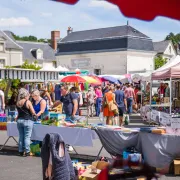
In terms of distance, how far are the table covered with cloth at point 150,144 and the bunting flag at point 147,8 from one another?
6.36 m

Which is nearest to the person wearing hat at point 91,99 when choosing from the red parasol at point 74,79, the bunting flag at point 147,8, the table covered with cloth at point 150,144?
the red parasol at point 74,79

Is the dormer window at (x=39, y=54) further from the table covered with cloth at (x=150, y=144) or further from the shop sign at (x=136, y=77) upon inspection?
the table covered with cloth at (x=150, y=144)

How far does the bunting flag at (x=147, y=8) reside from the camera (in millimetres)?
1025

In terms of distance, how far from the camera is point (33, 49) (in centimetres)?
6644

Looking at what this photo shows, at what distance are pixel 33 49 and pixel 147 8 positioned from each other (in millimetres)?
66406

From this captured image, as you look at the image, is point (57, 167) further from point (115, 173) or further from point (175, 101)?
point (175, 101)

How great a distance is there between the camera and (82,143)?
8398 millimetres

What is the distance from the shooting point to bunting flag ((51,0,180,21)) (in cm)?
103

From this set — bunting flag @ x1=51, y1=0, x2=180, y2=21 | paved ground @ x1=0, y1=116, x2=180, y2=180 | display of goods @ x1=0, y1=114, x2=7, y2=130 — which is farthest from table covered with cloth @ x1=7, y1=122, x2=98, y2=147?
bunting flag @ x1=51, y1=0, x2=180, y2=21

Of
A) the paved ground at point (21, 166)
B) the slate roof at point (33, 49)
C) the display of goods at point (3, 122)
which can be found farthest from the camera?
the slate roof at point (33, 49)

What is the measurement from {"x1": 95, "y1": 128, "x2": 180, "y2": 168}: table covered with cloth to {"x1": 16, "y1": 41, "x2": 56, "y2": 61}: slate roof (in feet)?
191

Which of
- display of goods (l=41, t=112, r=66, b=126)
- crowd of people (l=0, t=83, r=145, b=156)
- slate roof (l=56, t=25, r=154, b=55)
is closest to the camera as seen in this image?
slate roof (l=56, t=25, r=154, b=55)

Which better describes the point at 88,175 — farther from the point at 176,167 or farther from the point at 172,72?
the point at 172,72

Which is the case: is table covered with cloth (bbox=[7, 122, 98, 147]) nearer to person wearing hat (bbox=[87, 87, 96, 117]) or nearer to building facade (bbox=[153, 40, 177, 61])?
person wearing hat (bbox=[87, 87, 96, 117])
